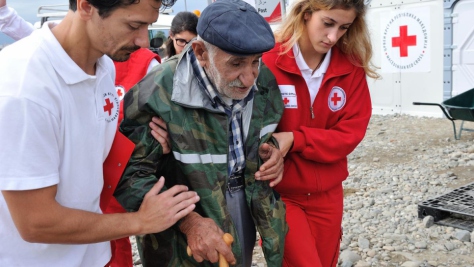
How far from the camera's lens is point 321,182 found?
260 cm

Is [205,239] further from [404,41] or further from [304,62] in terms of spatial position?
[404,41]

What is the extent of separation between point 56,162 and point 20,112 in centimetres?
19

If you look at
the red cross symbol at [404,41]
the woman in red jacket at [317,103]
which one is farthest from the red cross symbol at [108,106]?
the red cross symbol at [404,41]

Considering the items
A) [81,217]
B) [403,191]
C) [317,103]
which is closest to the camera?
[81,217]

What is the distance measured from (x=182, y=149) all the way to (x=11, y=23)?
2.60 m

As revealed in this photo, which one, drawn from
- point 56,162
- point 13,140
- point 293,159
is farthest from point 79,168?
point 293,159

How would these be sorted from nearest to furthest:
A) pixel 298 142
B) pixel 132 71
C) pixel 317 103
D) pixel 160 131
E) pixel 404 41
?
pixel 160 131, pixel 298 142, pixel 317 103, pixel 132 71, pixel 404 41

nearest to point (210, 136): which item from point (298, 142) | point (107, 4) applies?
point (298, 142)

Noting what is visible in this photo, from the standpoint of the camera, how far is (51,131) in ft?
4.92

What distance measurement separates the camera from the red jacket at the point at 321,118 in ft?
8.18

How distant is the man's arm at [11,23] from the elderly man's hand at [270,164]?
8.60 ft

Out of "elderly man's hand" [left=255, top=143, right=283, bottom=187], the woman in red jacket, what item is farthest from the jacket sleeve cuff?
"elderly man's hand" [left=255, top=143, right=283, bottom=187]

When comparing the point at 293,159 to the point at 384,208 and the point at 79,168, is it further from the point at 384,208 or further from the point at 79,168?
the point at 384,208

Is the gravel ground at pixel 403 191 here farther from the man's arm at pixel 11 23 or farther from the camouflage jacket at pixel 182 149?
the camouflage jacket at pixel 182 149
